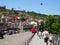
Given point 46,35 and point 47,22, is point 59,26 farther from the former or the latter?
point 46,35

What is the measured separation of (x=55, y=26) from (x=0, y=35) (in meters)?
66.9

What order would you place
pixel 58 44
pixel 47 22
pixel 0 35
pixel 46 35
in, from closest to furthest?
pixel 58 44
pixel 46 35
pixel 0 35
pixel 47 22

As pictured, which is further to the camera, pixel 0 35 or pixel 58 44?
pixel 0 35

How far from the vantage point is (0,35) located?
50188mm

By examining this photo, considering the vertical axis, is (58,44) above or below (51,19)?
above

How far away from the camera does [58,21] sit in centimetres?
12462

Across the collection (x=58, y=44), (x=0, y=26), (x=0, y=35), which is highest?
(x=58, y=44)

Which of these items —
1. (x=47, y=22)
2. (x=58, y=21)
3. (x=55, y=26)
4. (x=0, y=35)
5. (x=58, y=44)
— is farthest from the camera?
(x=47, y=22)

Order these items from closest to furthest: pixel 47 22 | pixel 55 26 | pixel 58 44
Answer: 1. pixel 58 44
2. pixel 55 26
3. pixel 47 22

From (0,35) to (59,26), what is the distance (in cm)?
6756

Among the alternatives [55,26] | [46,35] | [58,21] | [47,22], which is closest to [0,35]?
[46,35]

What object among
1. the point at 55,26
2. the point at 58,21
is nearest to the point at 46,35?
the point at 55,26

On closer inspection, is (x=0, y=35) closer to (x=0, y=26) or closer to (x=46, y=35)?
(x=46, y=35)

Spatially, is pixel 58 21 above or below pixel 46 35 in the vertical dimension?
below
